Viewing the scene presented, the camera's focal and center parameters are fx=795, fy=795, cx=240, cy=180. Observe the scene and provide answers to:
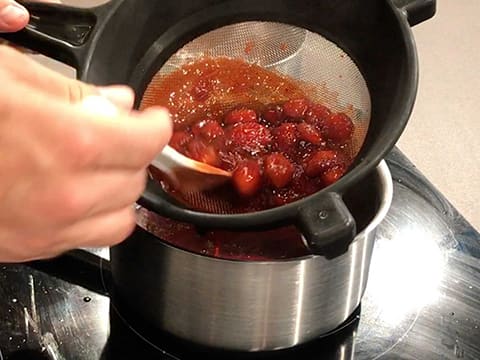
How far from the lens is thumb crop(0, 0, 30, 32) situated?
760mm

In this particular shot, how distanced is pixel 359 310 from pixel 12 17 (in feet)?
1.54

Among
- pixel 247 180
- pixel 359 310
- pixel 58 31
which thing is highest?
pixel 58 31

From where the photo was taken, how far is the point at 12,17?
76 cm

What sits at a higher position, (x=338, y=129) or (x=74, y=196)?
(x=74, y=196)

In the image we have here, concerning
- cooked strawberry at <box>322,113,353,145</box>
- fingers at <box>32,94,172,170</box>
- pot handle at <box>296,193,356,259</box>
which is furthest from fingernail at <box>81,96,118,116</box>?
cooked strawberry at <box>322,113,353,145</box>

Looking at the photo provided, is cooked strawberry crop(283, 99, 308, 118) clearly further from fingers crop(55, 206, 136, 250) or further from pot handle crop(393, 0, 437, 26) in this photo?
fingers crop(55, 206, 136, 250)

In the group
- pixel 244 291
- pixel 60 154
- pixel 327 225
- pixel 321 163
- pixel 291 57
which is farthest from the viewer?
pixel 291 57

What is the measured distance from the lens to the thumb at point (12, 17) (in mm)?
760

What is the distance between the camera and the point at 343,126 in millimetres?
889

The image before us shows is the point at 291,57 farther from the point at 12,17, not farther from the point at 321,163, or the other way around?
the point at 12,17

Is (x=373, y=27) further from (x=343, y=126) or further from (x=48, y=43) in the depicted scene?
(x=48, y=43)

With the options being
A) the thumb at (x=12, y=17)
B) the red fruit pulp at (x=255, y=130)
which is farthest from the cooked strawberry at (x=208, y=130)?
the thumb at (x=12, y=17)

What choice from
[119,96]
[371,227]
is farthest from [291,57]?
[119,96]

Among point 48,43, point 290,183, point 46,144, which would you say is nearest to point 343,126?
point 290,183
